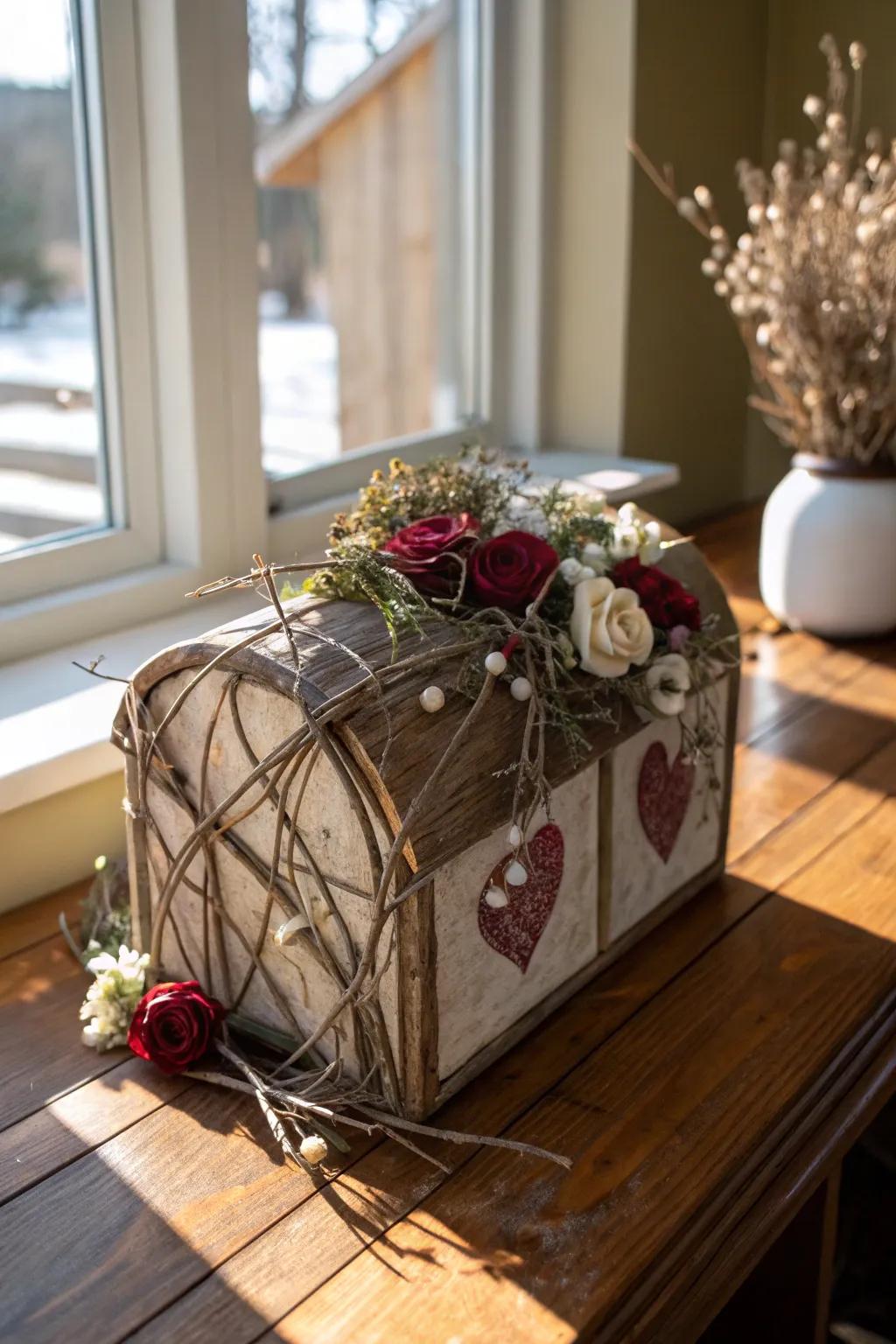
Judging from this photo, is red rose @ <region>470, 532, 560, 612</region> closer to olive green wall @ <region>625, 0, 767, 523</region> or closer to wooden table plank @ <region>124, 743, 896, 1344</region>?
wooden table plank @ <region>124, 743, 896, 1344</region>

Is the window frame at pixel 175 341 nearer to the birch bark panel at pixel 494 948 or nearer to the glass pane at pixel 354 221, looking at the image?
the glass pane at pixel 354 221

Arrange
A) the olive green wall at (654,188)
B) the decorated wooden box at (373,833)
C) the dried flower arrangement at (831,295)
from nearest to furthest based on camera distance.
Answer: the decorated wooden box at (373,833)
the dried flower arrangement at (831,295)
the olive green wall at (654,188)

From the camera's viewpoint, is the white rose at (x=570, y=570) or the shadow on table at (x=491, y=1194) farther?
the white rose at (x=570, y=570)

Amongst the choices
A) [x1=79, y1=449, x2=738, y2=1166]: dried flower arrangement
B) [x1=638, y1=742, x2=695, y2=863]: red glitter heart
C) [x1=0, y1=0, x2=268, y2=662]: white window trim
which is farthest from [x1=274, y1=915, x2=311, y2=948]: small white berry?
[x1=0, y1=0, x2=268, y2=662]: white window trim

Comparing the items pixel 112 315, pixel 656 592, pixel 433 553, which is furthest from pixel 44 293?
pixel 656 592

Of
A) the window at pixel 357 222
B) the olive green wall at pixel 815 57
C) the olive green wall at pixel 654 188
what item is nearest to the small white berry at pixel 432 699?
the window at pixel 357 222

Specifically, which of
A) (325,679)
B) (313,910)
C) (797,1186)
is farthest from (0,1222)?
(797,1186)

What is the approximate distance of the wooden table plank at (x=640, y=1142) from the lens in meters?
0.85

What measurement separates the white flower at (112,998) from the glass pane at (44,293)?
0.66 m

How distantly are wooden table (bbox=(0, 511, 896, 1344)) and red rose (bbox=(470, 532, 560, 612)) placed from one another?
0.37m

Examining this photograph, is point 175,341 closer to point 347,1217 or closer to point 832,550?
point 832,550

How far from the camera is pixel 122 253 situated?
161 centimetres

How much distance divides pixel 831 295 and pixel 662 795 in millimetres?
963

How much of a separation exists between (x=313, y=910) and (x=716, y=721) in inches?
18.9
